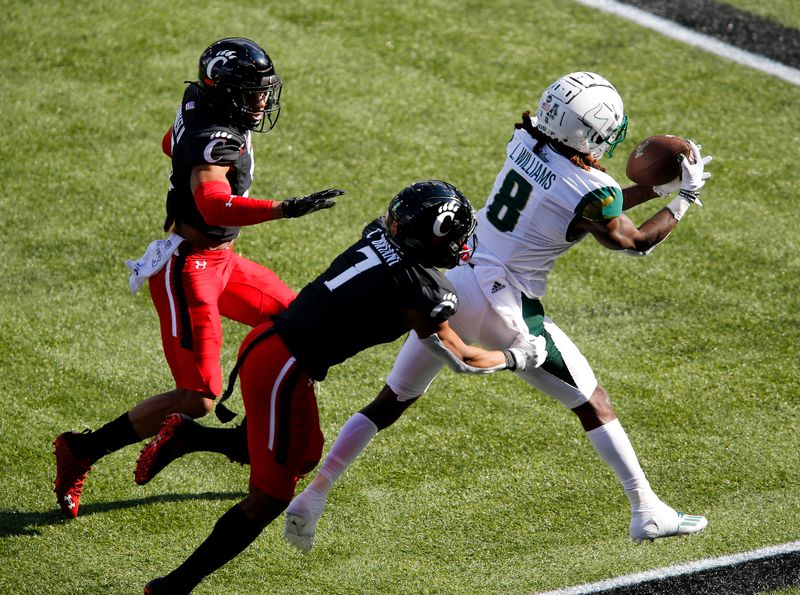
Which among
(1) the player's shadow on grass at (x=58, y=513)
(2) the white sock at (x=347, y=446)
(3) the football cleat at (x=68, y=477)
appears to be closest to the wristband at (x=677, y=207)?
(2) the white sock at (x=347, y=446)

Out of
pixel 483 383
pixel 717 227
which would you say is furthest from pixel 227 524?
pixel 717 227

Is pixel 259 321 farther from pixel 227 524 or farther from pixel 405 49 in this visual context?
pixel 405 49

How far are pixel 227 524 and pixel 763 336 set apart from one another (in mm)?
3836

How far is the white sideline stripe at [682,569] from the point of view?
16.3ft

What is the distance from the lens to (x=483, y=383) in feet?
21.2

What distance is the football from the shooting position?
5387 mm

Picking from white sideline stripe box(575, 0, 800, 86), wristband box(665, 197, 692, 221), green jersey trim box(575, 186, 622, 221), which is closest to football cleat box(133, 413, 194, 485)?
green jersey trim box(575, 186, 622, 221)

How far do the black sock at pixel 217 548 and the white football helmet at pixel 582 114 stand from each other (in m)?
2.23

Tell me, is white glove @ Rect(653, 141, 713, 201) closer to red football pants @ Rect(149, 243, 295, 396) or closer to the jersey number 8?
the jersey number 8

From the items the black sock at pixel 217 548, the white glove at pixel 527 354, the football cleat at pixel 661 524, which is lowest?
the black sock at pixel 217 548

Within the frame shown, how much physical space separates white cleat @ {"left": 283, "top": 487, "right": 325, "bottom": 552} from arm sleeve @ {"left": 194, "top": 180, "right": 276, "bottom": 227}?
4.33 feet

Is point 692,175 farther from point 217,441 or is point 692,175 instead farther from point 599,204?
point 217,441

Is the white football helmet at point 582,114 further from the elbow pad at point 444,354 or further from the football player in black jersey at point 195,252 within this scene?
the football player in black jersey at point 195,252

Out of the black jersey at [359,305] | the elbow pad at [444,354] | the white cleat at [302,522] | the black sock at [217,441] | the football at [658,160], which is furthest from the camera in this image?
the football at [658,160]
